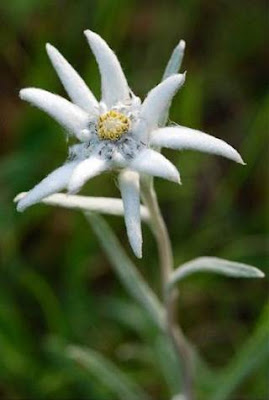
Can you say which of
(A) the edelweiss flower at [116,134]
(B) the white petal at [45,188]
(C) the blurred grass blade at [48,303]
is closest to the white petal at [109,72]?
(A) the edelweiss flower at [116,134]

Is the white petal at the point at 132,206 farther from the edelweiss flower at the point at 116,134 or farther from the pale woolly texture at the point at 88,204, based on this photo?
the pale woolly texture at the point at 88,204

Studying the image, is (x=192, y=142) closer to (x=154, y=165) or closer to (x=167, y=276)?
(x=154, y=165)

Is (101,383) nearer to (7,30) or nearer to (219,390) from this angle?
(219,390)

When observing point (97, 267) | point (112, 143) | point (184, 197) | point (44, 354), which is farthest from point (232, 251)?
point (112, 143)

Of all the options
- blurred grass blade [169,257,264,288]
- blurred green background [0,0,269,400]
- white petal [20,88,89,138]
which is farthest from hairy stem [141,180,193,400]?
white petal [20,88,89,138]

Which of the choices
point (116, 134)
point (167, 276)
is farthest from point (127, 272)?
point (116, 134)
